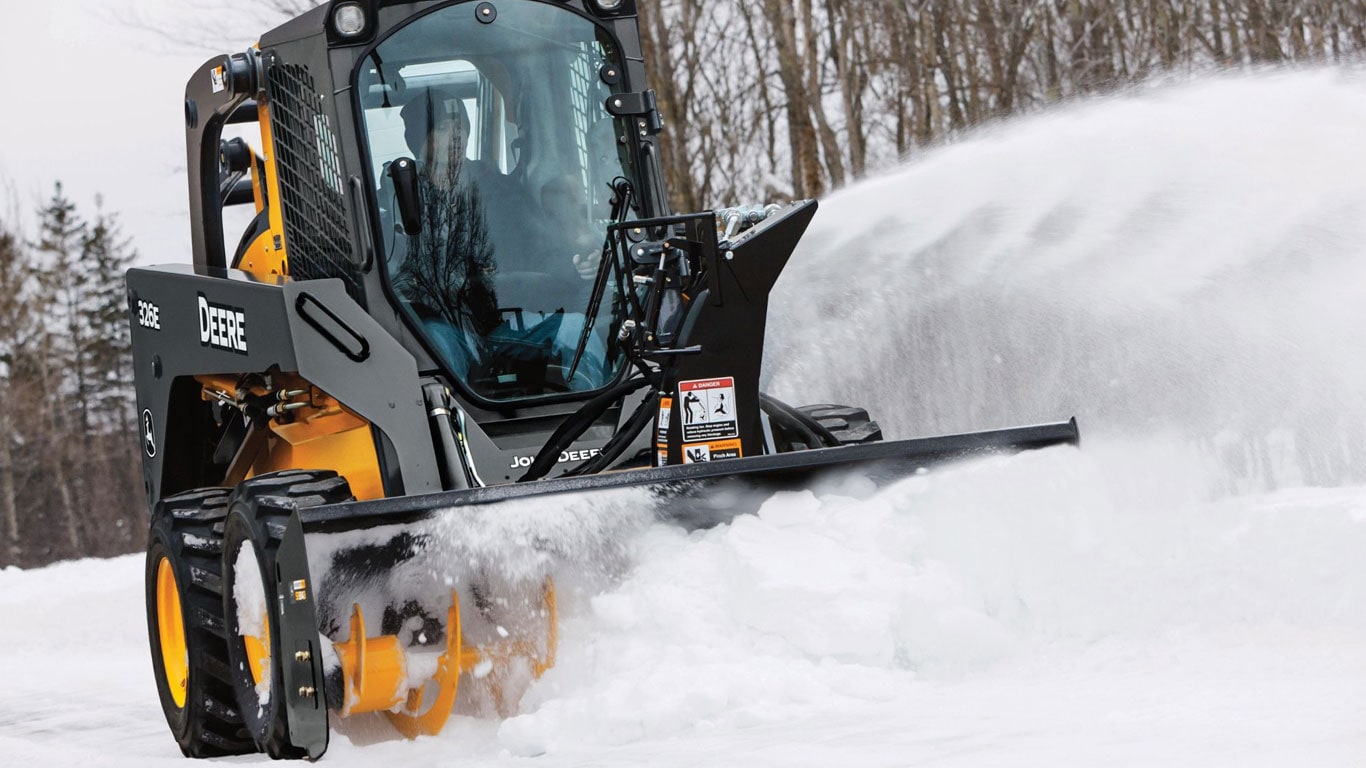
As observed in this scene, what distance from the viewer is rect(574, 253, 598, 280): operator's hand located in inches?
199

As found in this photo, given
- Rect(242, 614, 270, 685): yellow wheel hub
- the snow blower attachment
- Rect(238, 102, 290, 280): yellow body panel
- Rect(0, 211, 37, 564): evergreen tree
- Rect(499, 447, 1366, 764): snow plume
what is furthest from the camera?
Rect(0, 211, 37, 564): evergreen tree

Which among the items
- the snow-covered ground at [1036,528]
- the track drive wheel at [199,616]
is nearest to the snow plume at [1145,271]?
the snow-covered ground at [1036,528]

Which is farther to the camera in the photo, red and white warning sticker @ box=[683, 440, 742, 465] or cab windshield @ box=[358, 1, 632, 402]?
cab windshield @ box=[358, 1, 632, 402]

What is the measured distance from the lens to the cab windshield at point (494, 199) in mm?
4941

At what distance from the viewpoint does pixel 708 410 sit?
4484 millimetres

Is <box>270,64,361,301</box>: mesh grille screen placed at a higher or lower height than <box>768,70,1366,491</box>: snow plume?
higher

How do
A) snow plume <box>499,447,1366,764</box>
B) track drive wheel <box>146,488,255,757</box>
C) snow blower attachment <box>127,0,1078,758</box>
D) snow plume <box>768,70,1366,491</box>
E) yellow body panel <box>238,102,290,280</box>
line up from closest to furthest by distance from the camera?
snow plume <box>499,447,1366,764</box>
snow blower attachment <box>127,0,1078,758</box>
track drive wheel <box>146,488,255,757</box>
yellow body panel <box>238,102,290,280</box>
snow plume <box>768,70,1366,491</box>

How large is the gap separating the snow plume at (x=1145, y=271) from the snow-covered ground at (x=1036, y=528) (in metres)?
0.02

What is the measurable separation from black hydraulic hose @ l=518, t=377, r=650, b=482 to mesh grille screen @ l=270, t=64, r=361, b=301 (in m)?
0.76

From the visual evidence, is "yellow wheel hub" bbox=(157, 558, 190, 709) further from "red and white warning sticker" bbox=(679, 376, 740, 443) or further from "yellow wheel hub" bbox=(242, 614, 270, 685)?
"red and white warning sticker" bbox=(679, 376, 740, 443)

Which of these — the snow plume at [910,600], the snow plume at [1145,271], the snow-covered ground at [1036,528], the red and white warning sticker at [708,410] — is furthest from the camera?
the snow plume at [1145,271]

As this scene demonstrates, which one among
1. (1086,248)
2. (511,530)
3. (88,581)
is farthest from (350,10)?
(88,581)

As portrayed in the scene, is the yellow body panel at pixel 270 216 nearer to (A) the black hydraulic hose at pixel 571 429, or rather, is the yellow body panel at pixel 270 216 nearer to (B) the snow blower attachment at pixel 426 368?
(B) the snow blower attachment at pixel 426 368

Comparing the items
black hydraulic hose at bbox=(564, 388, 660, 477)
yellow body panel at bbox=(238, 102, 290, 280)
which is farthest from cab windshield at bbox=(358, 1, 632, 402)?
yellow body panel at bbox=(238, 102, 290, 280)
